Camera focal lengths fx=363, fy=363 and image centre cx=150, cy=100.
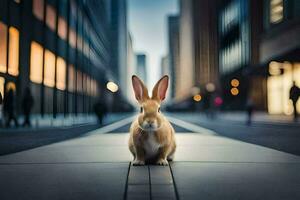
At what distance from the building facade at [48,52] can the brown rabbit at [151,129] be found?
15.8 metres

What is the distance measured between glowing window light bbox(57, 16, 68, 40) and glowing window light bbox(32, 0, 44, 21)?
469 cm

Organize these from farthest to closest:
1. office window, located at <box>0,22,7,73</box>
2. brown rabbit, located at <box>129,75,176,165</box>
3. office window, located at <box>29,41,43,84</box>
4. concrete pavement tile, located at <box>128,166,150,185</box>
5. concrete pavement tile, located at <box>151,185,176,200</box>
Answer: office window, located at <box>29,41,43,84</box>, office window, located at <box>0,22,7,73</box>, brown rabbit, located at <box>129,75,176,165</box>, concrete pavement tile, located at <box>128,166,150,185</box>, concrete pavement tile, located at <box>151,185,176,200</box>

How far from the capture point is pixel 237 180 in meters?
4.12

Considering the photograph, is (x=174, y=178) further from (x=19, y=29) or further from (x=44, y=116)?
(x=44, y=116)

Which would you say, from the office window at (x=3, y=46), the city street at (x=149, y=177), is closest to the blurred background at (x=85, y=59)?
the office window at (x=3, y=46)

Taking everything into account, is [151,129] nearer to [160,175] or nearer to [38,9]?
[160,175]

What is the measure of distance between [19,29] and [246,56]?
109 ft

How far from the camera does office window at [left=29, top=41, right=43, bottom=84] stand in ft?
89.0

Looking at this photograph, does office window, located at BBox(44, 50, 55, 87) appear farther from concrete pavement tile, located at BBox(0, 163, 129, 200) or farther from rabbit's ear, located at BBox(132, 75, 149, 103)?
rabbit's ear, located at BBox(132, 75, 149, 103)

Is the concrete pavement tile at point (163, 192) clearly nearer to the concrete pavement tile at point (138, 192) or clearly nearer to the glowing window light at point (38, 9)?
the concrete pavement tile at point (138, 192)

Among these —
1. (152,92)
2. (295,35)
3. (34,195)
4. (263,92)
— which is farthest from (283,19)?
(34,195)

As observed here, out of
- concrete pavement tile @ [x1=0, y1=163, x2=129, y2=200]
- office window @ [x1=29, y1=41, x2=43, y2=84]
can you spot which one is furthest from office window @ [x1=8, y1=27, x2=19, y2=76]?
concrete pavement tile @ [x1=0, y1=163, x2=129, y2=200]

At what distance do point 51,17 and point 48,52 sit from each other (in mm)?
3442

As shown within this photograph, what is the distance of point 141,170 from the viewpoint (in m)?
4.62
